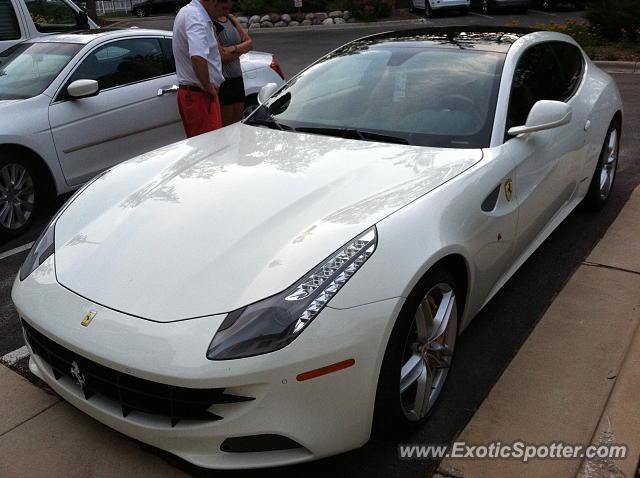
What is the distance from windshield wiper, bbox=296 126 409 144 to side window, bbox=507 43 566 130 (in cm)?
59

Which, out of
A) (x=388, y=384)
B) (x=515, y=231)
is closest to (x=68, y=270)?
(x=388, y=384)

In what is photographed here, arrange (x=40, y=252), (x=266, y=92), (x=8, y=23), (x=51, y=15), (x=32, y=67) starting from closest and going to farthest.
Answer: (x=40, y=252) → (x=266, y=92) → (x=32, y=67) → (x=8, y=23) → (x=51, y=15)

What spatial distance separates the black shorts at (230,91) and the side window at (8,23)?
330 centimetres

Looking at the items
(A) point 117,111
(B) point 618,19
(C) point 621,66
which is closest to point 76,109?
(A) point 117,111

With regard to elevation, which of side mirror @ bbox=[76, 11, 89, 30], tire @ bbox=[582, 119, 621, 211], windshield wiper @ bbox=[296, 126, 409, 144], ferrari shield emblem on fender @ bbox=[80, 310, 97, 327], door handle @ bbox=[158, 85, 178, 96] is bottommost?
tire @ bbox=[582, 119, 621, 211]

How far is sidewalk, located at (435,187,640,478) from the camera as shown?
2545 millimetres

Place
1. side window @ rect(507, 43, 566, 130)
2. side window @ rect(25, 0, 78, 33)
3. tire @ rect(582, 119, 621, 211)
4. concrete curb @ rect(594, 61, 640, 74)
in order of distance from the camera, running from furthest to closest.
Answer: concrete curb @ rect(594, 61, 640, 74)
side window @ rect(25, 0, 78, 33)
tire @ rect(582, 119, 621, 211)
side window @ rect(507, 43, 566, 130)

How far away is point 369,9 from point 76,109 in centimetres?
2056

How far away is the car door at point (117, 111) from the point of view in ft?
17.5

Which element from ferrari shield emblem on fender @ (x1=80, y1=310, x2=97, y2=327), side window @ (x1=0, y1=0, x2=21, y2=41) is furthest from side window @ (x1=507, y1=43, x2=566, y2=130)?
side window @ (x1=0, y1=0, x2=21, y2=41)

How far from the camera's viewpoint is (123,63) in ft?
19.1

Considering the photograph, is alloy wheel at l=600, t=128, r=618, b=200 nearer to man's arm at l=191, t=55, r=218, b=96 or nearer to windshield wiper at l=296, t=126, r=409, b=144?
windshield wiper at l=296, t=126, r=409, b=144

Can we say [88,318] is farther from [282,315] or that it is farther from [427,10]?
[427,10]

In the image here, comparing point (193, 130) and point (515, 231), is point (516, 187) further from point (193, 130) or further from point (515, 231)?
point (193, 130)
